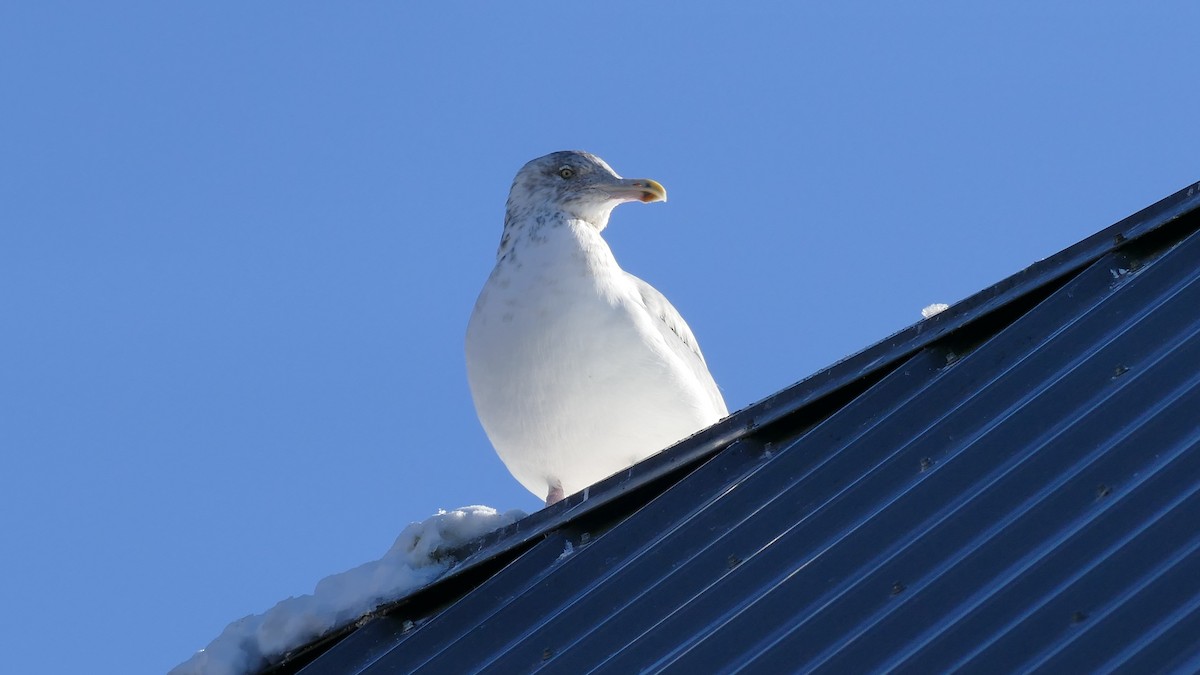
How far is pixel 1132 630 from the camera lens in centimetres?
300

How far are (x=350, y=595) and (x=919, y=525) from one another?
165 centimetres

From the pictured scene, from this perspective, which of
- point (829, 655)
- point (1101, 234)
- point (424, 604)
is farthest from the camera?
point (424, 604)

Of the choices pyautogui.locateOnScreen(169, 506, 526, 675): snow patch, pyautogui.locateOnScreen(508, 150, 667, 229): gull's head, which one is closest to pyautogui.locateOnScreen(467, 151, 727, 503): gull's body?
pyautogui.locateOnScreen(508, 150, 667, 229): gull's head

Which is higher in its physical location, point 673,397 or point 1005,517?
point 673,397

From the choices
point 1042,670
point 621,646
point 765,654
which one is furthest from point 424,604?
point 1042,670

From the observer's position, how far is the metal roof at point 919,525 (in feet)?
10.5

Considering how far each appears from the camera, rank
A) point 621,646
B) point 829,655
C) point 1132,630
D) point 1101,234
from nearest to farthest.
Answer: point 1132,630
point 829,655
point 621,646
point 1101,234

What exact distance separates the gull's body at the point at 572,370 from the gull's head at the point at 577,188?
53cm

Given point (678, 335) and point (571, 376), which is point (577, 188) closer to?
point (678, 335)

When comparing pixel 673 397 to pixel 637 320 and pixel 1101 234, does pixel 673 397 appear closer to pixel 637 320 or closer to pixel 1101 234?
pixel 637 320

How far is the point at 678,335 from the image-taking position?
7.67 m

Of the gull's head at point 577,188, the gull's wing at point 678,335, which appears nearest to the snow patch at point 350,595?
the gull's wing at point 678,335

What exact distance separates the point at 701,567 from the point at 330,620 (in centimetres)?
116

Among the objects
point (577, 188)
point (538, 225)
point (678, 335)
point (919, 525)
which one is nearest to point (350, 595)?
point (919, 525)
